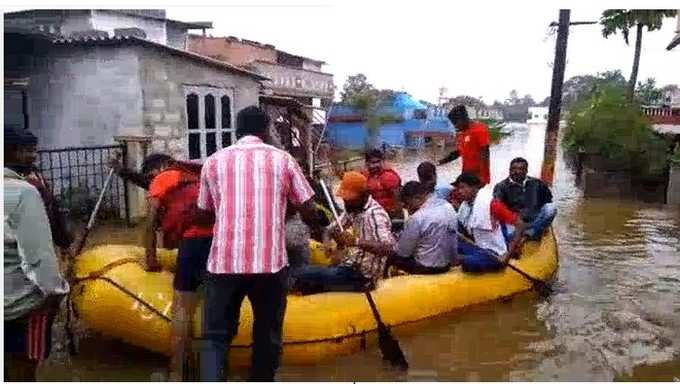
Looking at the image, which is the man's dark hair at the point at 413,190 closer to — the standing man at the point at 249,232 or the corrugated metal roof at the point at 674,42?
the standing man at the point at 249,232

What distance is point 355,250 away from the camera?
500 cm

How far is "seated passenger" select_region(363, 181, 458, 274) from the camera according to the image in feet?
17.8

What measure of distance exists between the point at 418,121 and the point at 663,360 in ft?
95.8

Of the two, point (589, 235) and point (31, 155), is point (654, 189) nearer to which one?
point (589, 235)

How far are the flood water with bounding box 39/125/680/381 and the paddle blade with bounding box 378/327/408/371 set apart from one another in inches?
3.2

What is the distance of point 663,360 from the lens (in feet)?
16.0

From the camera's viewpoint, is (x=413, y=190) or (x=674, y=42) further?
(x=674, y=42)

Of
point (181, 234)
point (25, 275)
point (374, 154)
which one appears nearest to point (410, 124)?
point (374, 154)

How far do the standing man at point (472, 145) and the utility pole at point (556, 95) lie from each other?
11.8ft

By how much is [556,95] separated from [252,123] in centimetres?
814

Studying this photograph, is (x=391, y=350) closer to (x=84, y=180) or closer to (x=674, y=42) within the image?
(x=84, y=180)

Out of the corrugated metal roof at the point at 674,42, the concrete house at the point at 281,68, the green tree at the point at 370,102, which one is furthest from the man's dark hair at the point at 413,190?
the green tree at the point at 370,102

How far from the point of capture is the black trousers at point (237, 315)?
11.9 feet

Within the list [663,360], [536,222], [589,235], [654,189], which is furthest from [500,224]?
[654,189]
